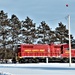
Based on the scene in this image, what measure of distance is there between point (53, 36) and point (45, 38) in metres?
2.29

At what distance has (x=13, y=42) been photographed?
225 ft

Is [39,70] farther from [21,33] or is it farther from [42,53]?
[21,33]

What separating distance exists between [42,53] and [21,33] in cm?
2202

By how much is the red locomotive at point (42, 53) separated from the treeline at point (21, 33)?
12.3 meters

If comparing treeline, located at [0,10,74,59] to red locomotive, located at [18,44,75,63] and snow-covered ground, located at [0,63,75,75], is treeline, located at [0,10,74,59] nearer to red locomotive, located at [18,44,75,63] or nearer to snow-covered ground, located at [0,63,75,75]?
red locomotive, located at [18,44,75,63]

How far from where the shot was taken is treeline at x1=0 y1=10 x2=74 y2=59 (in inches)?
2606

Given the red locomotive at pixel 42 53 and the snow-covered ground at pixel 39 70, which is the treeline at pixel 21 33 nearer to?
the red locomotive at pixel 42 53

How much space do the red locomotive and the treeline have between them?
12305mm

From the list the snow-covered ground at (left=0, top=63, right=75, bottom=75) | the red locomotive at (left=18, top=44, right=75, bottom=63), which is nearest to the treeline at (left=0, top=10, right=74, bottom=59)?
the red locomotive at (left=18, top=44, right=75, bottom=63)

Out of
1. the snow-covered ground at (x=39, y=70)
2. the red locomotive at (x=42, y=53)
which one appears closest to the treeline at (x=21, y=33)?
the red locomotive at (x=42, y=53)

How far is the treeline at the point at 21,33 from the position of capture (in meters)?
66.2

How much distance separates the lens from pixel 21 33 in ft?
234

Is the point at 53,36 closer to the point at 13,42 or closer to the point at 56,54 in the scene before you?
the point at 13,42

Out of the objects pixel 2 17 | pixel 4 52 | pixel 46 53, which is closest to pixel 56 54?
pixel 46 53
